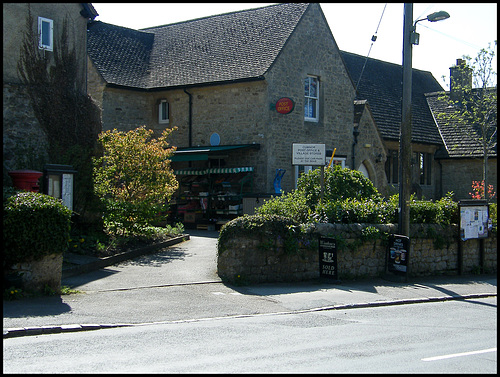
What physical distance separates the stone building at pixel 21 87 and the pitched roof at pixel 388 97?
16.8m

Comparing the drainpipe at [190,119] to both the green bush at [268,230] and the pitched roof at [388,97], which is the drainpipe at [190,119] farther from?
the green bush at [268,230]

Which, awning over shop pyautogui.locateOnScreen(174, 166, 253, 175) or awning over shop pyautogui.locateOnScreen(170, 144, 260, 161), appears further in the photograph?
awning over shop pyautogui.locateOnScreen(174, 166, 253, 175)

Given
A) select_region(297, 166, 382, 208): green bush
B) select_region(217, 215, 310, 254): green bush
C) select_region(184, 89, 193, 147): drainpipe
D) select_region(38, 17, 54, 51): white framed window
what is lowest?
select_region(217, 215, 310, 254): green bush

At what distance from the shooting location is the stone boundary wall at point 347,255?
1327cm

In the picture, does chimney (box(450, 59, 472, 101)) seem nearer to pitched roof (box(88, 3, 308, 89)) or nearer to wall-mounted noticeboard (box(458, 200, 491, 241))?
pitched roof (box(88, 3, 308, 89))

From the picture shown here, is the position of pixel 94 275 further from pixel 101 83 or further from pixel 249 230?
pixel 101 83

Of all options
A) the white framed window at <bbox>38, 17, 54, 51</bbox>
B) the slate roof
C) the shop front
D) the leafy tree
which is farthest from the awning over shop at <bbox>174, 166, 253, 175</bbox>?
the slate roof

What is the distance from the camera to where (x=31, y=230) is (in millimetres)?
10531

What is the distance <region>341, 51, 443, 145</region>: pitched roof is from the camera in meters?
30.9

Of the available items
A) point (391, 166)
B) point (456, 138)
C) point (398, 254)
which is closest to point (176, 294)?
point (398, 254)

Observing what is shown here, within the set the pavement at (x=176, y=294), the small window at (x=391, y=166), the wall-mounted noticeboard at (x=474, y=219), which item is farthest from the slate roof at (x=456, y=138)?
the pavement at (x=176, y=294)

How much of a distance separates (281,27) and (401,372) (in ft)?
66.6

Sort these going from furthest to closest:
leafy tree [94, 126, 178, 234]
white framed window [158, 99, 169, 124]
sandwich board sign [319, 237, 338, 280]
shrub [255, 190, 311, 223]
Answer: white framed window [158, 99, 169, 124], leafy tree [94, 126, 178, 234], shrub [255, 190, 311, 223], sandwich board sign [319, 237, 338, 280]

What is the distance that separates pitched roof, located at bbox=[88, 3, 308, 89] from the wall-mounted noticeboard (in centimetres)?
966
